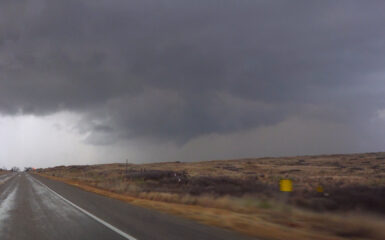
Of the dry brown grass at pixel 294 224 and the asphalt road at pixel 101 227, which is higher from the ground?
the asphalt road at pixel 101 227

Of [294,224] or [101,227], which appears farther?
[294,224]

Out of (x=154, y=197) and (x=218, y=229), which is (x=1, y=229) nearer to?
(x=218, y=229)

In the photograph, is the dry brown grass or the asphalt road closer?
the asphalt road

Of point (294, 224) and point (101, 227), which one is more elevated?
point (101, 227)

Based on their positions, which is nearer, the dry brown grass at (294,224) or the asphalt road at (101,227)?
the asphalt road at (101,227)

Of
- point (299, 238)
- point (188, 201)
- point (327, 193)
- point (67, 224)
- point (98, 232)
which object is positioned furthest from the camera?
point (327, 193)

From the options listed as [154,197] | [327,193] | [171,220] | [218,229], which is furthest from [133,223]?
[327,193]

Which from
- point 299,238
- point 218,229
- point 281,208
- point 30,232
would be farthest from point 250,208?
point 30,232

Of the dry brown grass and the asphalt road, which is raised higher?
the asphalt road

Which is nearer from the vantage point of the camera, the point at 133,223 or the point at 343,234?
the point at 343,234

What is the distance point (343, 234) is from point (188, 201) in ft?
34.9

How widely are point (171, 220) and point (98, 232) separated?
10.4 feet

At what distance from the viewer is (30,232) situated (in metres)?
10.2

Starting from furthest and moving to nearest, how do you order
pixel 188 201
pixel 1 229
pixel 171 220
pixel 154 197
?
pixel 154 197
pixel 188 201
pixel 171 220
pixel 1 229
